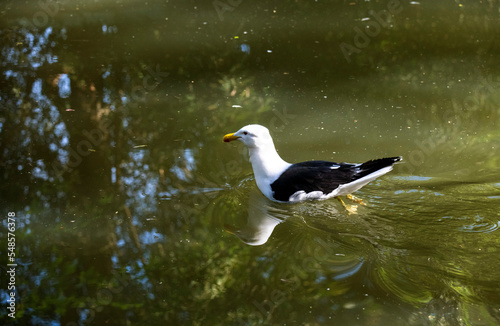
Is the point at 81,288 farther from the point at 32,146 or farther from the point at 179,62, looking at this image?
the point at 179,62

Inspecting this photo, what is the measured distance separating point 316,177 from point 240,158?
51.6 inches

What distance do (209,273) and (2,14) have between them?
7872mm

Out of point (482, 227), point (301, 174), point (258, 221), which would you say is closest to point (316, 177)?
point (301, 174)

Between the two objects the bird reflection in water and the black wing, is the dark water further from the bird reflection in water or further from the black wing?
the black wing

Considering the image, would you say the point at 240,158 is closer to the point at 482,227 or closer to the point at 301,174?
the point at 301,174

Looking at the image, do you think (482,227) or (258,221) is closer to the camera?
(482,227)

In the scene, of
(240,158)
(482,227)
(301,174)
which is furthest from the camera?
(240,158)

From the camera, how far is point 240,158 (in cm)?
717

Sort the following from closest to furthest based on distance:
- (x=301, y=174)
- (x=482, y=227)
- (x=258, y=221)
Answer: (x=482, y=227)
(x=258, y=221)
(x=301, y=174)

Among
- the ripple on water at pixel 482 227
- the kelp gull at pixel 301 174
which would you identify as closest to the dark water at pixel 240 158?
the ripple on water at pixel 482 227

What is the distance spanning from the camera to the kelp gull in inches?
236

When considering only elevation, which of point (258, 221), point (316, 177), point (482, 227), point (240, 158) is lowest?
point (482, 227)

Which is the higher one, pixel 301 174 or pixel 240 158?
pixel 240 158

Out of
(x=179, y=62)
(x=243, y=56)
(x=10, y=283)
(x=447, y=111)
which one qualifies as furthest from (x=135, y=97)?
(x=447, y=111)
